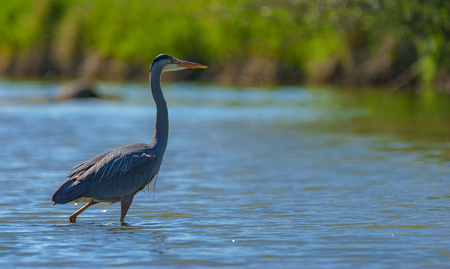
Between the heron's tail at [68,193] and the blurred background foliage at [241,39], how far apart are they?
49.1 feet

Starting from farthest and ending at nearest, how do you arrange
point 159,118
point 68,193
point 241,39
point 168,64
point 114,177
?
point 241,39 → point 168,64 → point 159,118 → point 114,177 → point 68,193

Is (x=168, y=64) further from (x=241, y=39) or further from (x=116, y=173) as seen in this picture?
(x=241, y=39)

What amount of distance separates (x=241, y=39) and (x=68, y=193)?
49.5 m

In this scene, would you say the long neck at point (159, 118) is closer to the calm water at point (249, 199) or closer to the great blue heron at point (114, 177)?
the great blue heron at point (114, 177)

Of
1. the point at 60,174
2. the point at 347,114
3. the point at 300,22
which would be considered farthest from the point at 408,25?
the point at 60,174

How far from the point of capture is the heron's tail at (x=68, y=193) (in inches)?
309

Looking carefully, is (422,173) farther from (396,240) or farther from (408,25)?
(408,25)

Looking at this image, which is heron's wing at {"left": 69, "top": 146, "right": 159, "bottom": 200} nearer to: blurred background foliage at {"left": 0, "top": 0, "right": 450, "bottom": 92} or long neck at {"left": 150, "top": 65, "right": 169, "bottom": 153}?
long neck at {"left": 150, "top": 65, "right": 169, "bottom": 153}

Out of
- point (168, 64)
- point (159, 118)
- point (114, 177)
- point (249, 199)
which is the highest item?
point (168, 64)

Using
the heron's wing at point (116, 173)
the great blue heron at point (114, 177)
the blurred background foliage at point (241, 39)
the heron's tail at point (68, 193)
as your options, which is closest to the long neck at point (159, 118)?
the great blue heron at point (114, 177)

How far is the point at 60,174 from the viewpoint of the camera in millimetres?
11766

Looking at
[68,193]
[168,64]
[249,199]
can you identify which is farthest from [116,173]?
[249,199]

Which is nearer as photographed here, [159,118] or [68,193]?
[68,193]

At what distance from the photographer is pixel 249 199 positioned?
9562 mm
